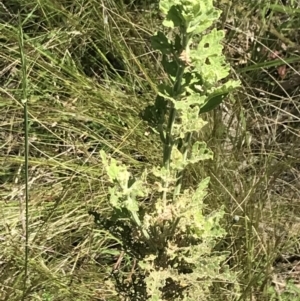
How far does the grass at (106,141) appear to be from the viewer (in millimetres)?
1503

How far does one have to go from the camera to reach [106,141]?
1661 millimetres

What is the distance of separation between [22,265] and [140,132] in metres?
0.40

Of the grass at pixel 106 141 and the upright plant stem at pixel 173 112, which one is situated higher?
the upright plant stem at pixel 173 112

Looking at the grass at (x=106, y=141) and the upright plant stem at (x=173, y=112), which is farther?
the grass at (x=106, y=141)

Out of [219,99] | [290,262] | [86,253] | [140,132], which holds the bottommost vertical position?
[290,262]

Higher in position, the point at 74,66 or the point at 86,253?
the point at 74,66

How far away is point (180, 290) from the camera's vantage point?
1.13m

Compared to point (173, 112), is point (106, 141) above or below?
below

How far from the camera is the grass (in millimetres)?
1503

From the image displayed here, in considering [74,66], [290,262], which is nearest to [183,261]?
[290,262]

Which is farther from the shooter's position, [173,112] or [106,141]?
[106,141]

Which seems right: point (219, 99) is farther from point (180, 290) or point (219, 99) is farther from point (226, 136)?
point (226, 136)

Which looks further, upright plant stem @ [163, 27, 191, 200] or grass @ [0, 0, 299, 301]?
grass @ [0, 0, 299, 301]

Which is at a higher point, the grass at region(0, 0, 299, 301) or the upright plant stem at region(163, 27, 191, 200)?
the upright plant stem at region(163, 27, 191, 200)
